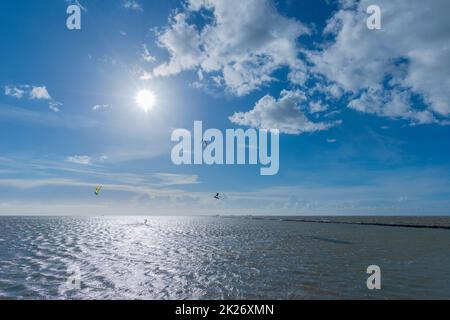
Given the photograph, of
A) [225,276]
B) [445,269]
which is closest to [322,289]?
[225,276]

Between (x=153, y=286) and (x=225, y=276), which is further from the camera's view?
(x=225, y=276)

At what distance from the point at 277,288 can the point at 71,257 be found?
25.6 m

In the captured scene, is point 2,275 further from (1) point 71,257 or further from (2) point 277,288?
(2) point 277,288

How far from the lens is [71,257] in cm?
3425

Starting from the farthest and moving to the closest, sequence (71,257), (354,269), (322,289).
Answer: (71,257) → (354,269) → (322,289)

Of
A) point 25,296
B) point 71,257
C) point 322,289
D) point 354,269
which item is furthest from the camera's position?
point 71,257
